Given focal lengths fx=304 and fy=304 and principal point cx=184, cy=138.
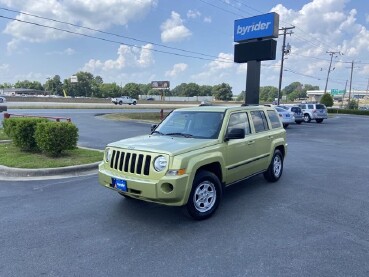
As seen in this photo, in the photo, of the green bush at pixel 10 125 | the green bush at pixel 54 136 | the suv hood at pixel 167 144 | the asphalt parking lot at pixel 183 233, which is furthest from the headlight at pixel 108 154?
the green bush at pixel 10 125

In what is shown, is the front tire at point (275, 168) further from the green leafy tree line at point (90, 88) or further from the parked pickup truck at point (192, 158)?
the green leafy tree line at point (90, 88)

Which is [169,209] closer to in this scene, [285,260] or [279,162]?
[285,260]

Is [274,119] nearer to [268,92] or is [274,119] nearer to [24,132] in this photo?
[24,132]

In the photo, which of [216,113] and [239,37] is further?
[239,37]

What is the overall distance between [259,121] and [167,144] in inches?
98.4

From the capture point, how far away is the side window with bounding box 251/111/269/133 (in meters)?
6.10

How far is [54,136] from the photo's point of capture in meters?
8.21

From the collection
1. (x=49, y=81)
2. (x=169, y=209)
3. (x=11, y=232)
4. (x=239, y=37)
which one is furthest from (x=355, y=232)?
(x=49, y=81)

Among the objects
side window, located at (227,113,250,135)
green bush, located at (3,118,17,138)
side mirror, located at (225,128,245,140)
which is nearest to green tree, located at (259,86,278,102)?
green bush, located at (3,118,17,138)

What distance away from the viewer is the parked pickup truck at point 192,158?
4.22 metres

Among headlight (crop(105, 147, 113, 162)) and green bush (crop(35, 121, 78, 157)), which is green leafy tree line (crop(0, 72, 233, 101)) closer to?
green bush (crop(35, 121, 78, 157))

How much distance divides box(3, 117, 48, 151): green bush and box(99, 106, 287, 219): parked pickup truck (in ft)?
16.2

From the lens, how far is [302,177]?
288 inches

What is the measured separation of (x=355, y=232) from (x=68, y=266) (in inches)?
149
